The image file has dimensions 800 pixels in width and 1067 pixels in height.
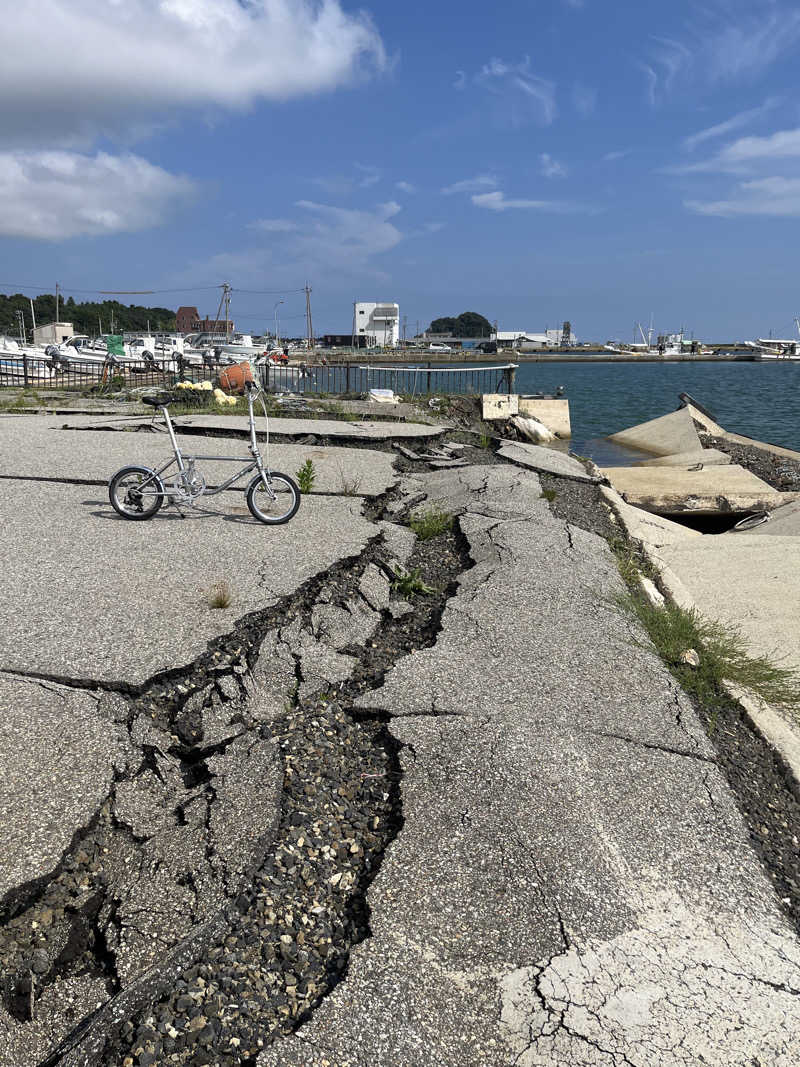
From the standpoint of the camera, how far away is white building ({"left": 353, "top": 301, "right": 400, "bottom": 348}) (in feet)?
383

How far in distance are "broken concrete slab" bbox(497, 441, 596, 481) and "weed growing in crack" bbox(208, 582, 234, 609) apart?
6.24 metres

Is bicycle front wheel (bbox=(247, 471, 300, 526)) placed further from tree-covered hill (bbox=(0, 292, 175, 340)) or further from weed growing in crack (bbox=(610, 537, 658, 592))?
tree-covered hill (bbox=(0, 292, 175, 340))

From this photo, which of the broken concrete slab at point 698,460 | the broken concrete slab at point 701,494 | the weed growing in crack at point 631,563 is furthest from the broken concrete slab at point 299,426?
the broken concrete slab at point 698,460

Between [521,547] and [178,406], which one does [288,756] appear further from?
[178,406]

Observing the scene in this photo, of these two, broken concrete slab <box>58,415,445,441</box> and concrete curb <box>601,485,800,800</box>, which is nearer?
concrete curb <box>601,485,800,800</box>

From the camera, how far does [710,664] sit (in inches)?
185

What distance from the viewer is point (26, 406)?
16219 millimetres

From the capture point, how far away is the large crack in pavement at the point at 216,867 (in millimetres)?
2170

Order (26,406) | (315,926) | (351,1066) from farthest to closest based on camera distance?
(26,406) → (315,926) → (351,1066)

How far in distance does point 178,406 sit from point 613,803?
14.8 m

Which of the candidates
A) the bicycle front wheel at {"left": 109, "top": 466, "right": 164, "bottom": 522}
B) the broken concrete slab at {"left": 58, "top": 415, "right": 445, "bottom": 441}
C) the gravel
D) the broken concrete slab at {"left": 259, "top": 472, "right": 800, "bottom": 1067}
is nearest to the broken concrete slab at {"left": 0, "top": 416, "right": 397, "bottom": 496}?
the broken concrete slab at {"left": 58, "top": 415, "right": 445, "bottom": 441}

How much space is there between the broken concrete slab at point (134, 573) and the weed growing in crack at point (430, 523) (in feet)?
1.46

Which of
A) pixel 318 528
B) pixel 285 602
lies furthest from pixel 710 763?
pixel 318 528

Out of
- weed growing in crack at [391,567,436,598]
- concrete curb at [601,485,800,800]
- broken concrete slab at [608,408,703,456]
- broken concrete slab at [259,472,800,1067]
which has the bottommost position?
broken concrete slab at [608,408,703,456]
